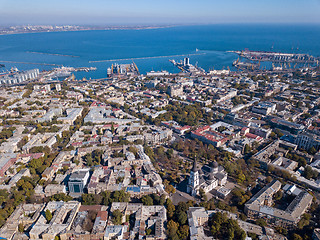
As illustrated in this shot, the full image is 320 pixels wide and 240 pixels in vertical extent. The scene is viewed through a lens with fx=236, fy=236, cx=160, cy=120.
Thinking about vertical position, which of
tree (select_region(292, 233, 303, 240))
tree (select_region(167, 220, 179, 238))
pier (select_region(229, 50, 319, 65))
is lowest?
tree (select_region(292, 233, 303, 240))

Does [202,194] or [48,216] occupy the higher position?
[48,216]

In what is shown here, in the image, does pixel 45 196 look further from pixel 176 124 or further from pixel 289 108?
pixel 289 108

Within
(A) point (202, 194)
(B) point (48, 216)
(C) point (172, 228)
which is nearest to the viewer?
(C) point (172, 228)

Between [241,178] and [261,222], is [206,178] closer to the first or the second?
[241,178]

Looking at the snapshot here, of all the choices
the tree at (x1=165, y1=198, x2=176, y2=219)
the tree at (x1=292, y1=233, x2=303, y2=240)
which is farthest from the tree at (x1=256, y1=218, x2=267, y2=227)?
the tree at (x1=165, y1=198, x2=176, y2=219)

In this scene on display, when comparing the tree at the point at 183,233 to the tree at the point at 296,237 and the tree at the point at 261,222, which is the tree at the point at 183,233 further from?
the tree at the point at 296,237

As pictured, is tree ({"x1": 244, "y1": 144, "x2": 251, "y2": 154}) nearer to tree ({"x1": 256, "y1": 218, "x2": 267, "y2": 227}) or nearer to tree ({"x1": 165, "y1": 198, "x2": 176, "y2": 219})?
tree ({"x1": 256, "y1": 218, "x2": 267, "y2": 227})

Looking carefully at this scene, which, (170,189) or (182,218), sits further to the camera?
(170,189)

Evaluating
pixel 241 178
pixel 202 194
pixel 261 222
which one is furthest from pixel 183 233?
pixel 241 178
